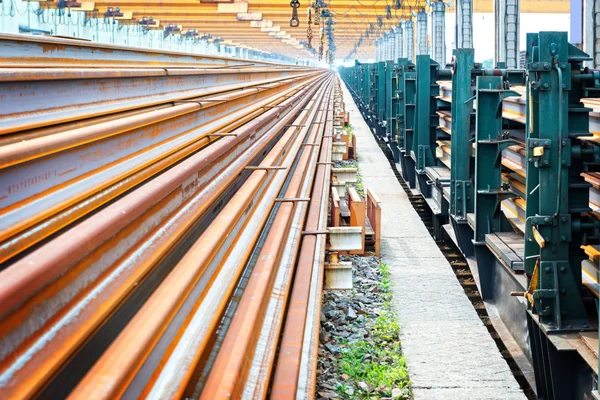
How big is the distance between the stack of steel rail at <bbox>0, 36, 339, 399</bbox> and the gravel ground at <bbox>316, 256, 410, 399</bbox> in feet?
2.93

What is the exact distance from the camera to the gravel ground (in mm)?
4176

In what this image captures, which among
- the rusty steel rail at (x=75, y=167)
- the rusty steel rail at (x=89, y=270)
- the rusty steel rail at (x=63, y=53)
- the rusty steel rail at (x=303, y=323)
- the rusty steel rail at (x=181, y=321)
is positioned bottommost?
the rusty steel rail at (x=303, y=323)

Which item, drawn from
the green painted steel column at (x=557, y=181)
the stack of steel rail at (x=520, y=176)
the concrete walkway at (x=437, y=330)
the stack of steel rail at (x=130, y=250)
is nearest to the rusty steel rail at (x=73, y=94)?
the stack of steel rail at (x=130, y=250)

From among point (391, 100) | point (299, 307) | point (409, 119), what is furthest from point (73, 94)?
point (391, 100)

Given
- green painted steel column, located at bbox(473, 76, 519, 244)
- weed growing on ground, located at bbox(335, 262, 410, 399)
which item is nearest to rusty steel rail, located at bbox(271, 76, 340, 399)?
weed growing on ground, located at bbox(335, 262, 410, 399)

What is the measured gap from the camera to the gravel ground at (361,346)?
4.18 meters

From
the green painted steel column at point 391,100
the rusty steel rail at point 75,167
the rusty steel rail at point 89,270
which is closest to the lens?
the rusty steel rail at point 89,270

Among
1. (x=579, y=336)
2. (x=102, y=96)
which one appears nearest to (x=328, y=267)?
(x=579, y=336)

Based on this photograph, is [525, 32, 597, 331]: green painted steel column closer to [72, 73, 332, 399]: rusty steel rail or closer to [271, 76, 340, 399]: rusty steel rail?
[271, 76, 340, 399]: rusty steel rail

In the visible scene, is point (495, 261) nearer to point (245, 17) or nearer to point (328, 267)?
point (328, 267)

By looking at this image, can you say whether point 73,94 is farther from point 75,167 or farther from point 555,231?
point 555,231

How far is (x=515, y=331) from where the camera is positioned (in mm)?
5043

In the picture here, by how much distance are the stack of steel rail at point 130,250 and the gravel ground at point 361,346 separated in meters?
0.89

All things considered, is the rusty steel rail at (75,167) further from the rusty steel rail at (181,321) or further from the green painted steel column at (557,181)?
the green painted steel column at (557,181)
